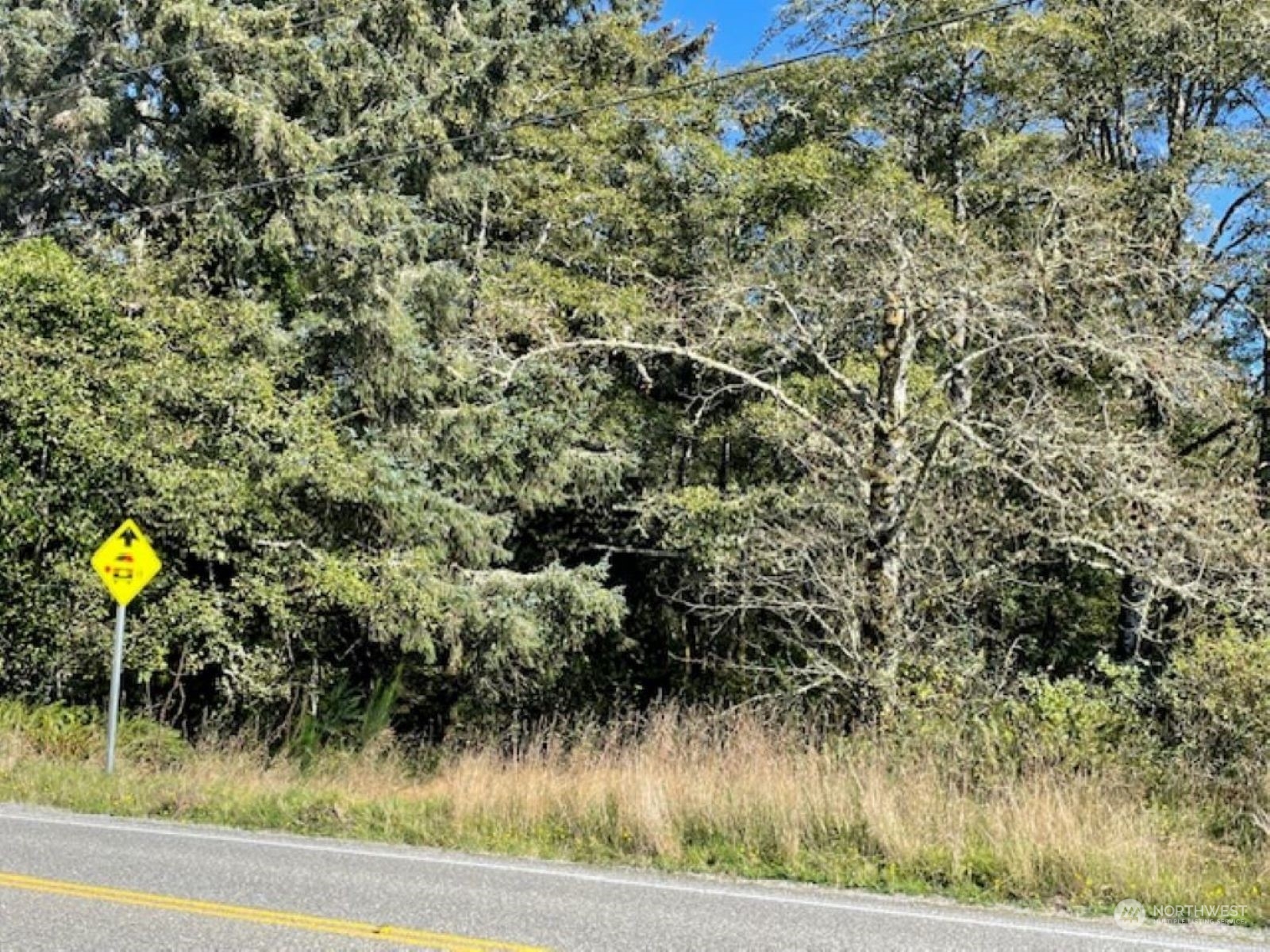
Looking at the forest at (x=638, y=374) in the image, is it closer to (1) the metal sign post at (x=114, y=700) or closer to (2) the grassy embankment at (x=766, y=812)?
(2) the grassy embankment at (x=766, y=812)

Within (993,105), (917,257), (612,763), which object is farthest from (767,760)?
(993,105)

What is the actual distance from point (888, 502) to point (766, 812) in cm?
504

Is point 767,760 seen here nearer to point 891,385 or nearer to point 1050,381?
point 891,385

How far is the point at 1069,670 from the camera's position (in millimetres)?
18969

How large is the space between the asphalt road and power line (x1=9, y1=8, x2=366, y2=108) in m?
12.8

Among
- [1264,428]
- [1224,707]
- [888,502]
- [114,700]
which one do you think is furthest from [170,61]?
[1264,428]

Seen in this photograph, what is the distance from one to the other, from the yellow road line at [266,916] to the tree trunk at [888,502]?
7274mm

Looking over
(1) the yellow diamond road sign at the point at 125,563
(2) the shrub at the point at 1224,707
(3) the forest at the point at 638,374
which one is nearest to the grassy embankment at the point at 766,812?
(2) the shrub at the point at 1224,707

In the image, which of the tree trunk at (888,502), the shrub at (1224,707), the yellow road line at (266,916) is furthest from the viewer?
the tree trunk at (888,502)

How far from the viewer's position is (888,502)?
11.7 metres

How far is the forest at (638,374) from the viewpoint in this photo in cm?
1159

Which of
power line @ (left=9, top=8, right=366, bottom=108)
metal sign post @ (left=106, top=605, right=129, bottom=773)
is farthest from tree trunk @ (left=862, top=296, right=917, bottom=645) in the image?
power line @ (left=9, top=8, right=366, bottom=108)

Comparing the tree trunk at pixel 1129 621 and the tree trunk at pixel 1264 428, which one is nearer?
the tree trunk at pixel 1129 621

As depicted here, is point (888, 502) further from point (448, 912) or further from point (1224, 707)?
point (448, 912)
